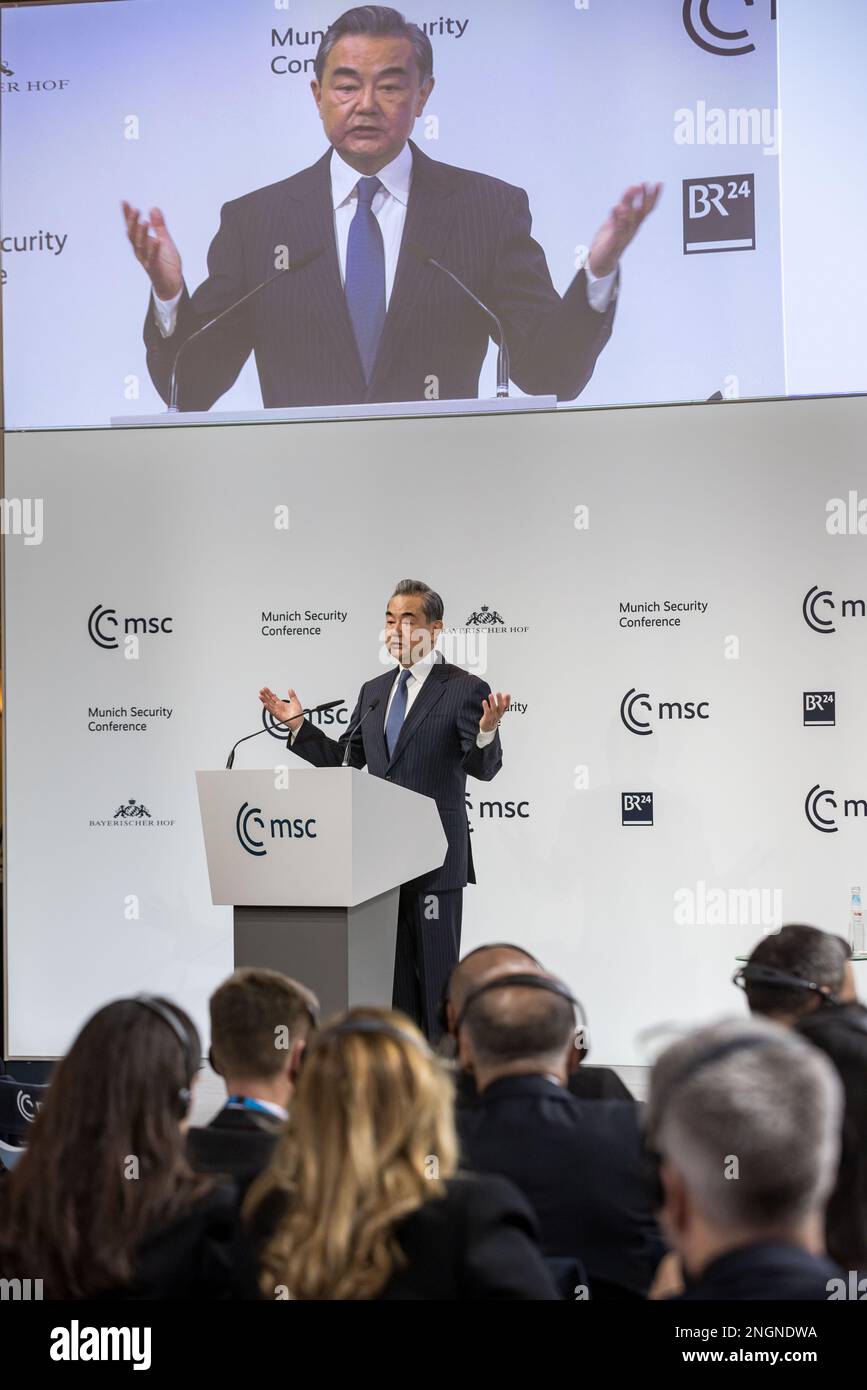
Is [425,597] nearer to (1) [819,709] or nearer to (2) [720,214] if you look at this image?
(1) [819,709]

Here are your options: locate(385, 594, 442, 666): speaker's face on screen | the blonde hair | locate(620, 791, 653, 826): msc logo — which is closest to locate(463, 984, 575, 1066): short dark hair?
the blonde hair

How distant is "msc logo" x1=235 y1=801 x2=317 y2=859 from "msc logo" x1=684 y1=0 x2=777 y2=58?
4.42 meters

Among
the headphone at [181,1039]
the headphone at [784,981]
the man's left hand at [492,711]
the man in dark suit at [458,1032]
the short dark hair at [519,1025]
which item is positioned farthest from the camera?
the man's left hand at [492,711]

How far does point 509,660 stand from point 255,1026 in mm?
4135

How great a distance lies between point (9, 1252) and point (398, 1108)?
1.96ft

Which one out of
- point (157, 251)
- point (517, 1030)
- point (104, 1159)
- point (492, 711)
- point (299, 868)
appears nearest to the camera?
point (104, 1159)

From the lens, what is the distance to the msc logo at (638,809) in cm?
608

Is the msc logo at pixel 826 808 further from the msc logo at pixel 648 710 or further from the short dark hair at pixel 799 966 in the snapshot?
the short dark hair at pixel 799 966

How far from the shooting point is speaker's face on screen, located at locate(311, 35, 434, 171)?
20.6 ft

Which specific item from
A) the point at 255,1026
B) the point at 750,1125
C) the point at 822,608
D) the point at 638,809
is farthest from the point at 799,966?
the point at 822,608

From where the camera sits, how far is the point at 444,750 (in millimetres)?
4941

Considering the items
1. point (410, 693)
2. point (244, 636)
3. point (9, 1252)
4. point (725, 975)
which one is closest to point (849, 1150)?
point (9, 1252)

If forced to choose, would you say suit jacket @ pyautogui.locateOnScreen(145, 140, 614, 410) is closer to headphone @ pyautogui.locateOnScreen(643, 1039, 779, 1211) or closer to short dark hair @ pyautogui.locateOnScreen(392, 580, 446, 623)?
short dark hair @ pyautogui.locateOnScreen(392, 580, 446, 623)

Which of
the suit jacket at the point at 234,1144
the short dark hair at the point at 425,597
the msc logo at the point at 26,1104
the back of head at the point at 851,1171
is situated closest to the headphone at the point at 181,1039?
the suit jacket at the point at 234,1144
